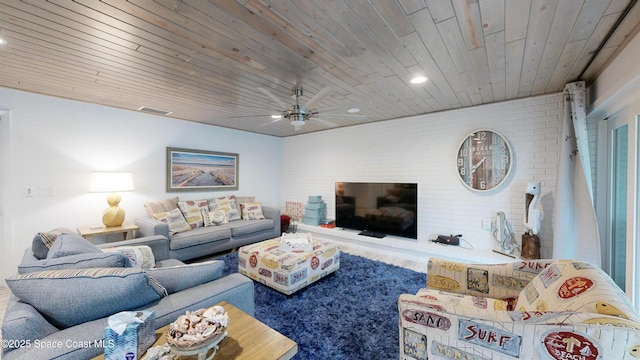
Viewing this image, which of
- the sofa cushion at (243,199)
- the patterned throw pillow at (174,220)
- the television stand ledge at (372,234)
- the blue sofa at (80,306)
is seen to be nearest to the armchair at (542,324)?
the blue sofa at (80,306)

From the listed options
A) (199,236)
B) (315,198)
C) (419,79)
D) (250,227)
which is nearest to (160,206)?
(199,236)

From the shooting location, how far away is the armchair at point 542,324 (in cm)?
84

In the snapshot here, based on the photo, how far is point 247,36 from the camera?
176cm

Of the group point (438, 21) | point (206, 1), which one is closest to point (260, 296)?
point (206, 1)

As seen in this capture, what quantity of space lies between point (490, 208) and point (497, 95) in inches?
58.3

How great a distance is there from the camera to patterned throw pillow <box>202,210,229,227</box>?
404cm

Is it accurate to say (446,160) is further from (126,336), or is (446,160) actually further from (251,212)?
(126,336)

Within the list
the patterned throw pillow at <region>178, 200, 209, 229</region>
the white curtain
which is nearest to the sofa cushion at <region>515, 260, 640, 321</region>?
the white curtain

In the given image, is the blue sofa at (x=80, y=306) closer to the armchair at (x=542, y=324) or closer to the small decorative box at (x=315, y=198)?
the armchair at (x=542, y=324)

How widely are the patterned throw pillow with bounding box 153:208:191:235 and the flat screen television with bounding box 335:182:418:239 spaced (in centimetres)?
255

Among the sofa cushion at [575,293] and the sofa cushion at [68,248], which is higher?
the sofa cushion at [68,248]

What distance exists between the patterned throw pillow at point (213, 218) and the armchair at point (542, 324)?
351 centimetres

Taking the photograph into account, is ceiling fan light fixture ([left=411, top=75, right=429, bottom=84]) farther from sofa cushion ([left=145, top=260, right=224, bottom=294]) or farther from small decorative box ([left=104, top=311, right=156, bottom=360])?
small decorative box ([left=104, top=311, right=156, bottom=360])

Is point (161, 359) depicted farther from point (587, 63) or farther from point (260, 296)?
point (587, 63)
